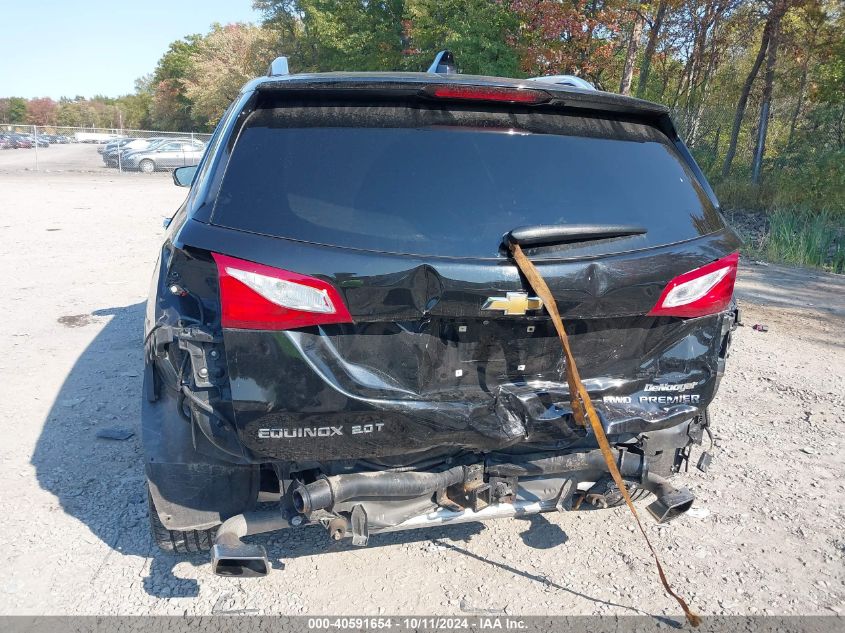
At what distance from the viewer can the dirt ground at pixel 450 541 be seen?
2916 millimetres

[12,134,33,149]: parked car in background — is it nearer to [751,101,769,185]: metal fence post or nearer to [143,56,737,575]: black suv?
[751,101,769,185]: metal fence post

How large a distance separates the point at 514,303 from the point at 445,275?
274 mm

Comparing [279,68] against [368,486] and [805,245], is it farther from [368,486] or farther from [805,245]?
[805,245]

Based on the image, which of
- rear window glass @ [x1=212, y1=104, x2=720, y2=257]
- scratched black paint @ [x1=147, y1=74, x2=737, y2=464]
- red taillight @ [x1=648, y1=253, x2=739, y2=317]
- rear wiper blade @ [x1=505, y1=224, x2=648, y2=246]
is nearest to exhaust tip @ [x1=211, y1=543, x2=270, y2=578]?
scratched black paint @ [x1=147, y1=74, x2=737, y2=464]

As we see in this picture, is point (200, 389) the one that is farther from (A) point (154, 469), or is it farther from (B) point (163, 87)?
(B) point (163, 87)

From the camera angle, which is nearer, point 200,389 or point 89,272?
point 200,389

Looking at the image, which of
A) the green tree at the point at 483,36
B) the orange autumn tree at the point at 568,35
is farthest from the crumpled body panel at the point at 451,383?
the green tree at the point at 483,36

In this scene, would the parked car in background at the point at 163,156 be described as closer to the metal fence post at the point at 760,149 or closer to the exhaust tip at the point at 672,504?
the metal fence post at the point at 760,149

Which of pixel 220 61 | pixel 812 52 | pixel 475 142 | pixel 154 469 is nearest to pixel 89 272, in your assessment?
pixel 154 469

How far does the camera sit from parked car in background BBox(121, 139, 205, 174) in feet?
107

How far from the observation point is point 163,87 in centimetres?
7494

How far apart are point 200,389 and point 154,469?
53cm

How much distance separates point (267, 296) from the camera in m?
2.22

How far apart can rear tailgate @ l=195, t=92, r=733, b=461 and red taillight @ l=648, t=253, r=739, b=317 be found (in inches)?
1.7
